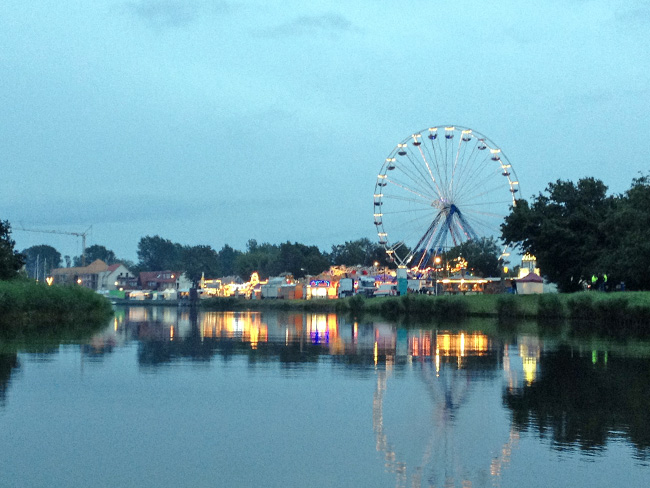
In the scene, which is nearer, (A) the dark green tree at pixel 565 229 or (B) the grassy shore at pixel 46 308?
(B) the grassy shore at pixel 46 308

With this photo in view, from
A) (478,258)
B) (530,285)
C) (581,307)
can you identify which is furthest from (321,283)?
(581,307)

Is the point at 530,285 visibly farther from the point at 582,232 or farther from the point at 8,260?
the point at 8,260

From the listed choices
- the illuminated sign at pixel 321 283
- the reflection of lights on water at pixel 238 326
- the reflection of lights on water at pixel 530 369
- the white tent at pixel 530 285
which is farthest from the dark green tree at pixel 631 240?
the illuminated sign at pixel 321 283

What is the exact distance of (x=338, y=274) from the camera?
154 m

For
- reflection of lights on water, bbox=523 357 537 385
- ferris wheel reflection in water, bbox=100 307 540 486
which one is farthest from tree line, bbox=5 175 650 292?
reflection of lights on water, bbox=523 357 537 385

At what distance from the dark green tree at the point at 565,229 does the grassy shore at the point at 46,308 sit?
3489cm

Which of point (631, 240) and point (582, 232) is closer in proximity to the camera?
point (631, 240)

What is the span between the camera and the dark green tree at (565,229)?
73.6m

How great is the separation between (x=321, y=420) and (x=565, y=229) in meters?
61.0

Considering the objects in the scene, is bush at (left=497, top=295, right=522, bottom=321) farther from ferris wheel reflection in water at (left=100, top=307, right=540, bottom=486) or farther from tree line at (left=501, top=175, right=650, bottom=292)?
ferris wheel reflection in water at (left=100, top=307, right=540, bottom=486)

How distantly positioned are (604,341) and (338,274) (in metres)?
115

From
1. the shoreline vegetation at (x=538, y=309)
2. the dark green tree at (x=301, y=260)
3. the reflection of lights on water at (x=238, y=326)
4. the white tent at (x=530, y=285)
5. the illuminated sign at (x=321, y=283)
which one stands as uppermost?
the dark green tree at (x=301, y=260)

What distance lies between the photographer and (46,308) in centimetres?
5081

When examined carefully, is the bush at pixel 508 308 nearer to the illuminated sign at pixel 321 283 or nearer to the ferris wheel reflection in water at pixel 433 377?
the ferris wheel reflection in water at pixel 433 377
